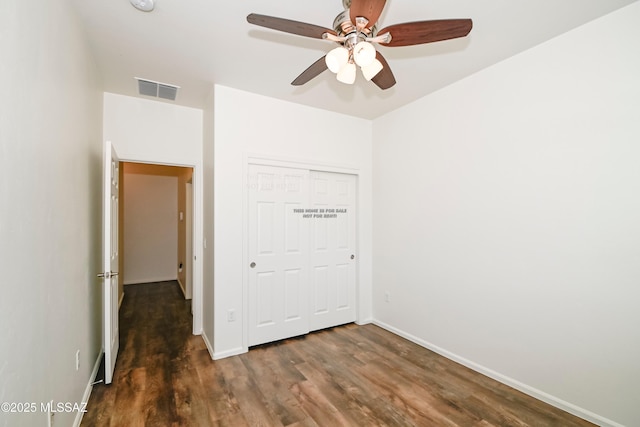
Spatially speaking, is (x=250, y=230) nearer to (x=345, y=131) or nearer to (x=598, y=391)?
(x=345, y=131)

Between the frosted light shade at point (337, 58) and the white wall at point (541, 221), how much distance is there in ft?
5.71

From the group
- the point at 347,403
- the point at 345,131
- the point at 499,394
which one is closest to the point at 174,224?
the point at 345,131

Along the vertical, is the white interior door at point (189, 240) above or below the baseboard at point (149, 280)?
above

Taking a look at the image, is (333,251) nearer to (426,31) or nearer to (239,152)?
(239,152)

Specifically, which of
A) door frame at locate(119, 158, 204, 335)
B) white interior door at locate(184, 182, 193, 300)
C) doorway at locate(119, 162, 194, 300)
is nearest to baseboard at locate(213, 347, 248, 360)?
door frame at locate(119, 158, 204, 335)

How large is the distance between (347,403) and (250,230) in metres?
1.86

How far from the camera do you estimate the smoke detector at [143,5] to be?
1.76 m

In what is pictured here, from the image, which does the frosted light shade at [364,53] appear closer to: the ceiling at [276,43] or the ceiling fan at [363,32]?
the ceiling fan at [363,32]

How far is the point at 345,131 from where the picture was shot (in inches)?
146

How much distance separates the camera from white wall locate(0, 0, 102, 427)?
104 cm

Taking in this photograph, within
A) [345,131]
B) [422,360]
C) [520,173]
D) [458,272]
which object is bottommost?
[422,360]

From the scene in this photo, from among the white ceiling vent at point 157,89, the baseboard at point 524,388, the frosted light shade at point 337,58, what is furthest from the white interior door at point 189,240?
the frosted light shade at point 337,58

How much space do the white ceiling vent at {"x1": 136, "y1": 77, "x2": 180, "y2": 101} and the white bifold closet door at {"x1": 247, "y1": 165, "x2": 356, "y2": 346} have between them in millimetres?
1165

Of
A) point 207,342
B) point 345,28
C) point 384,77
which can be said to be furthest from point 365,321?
point 345,28
